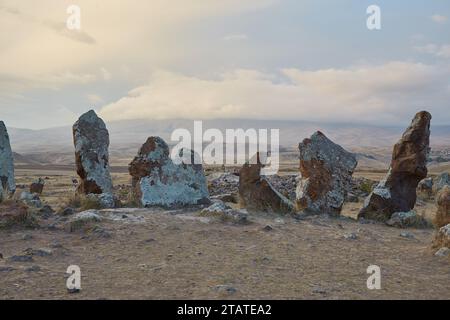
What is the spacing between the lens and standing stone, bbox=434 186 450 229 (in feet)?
35.3

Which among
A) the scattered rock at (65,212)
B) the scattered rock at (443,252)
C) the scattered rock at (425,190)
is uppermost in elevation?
the scattered rock at (65,212)

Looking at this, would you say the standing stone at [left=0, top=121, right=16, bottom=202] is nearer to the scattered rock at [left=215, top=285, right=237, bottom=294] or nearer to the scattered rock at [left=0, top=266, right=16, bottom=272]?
the scattered rock at [left=0, top=266, right=16, bottom=272]

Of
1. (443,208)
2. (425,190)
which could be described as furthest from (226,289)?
(425,190)

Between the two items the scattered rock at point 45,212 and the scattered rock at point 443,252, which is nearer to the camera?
the scattered rock at point 443,252

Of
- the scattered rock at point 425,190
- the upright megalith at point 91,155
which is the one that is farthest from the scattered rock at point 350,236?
the scattered rock at point 425,190

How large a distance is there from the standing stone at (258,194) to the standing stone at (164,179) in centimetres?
127

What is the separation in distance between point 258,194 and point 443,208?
5.38 meters

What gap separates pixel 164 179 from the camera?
15047 millimetres

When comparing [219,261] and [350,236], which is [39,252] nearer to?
[219,261]

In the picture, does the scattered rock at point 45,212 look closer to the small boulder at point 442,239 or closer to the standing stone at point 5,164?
the standing stone at point 5,164

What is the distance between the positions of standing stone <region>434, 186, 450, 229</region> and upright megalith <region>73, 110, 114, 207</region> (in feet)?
32.9

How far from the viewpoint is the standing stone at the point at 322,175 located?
1462 centimetres
